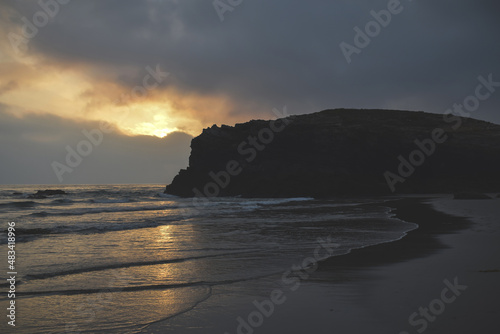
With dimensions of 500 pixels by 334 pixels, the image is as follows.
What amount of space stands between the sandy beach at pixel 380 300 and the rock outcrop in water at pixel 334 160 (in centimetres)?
4824

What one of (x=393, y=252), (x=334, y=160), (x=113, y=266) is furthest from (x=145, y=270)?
(x=334, y=160)

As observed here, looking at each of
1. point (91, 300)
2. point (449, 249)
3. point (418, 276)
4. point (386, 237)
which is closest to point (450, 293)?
point (418, 276)

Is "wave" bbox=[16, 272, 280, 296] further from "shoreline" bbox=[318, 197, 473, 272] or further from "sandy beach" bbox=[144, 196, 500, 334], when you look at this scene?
"shoreline" bbox=[318, 197, 473, 272]

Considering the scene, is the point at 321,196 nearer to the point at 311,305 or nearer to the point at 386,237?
the point at 386,237

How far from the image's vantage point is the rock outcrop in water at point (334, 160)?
59.9m

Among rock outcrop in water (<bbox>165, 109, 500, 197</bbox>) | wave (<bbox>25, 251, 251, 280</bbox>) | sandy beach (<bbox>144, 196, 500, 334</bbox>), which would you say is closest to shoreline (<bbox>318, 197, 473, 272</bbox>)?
sandy beach (<bbox>144, 196, 500, 334</bbox>)

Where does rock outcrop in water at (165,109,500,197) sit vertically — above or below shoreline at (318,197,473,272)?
above

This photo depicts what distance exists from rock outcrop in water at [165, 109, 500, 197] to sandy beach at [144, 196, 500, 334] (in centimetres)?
4824

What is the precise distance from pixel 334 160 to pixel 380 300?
59.1 m

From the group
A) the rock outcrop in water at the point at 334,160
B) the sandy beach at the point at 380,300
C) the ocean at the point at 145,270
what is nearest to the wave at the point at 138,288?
the ocean at the point at 145,270

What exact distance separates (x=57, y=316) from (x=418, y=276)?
656 centimetres

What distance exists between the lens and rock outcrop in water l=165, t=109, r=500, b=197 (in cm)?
5991

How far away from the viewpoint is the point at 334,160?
210ft

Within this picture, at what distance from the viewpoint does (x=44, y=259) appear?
1060 centimetres
